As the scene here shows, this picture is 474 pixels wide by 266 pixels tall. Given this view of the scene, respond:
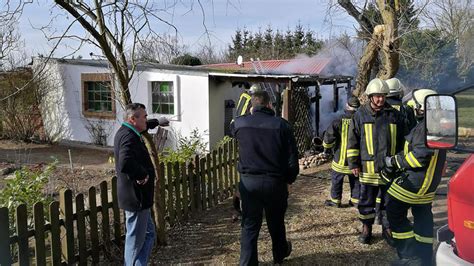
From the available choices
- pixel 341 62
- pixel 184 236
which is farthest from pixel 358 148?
pixel 341 62

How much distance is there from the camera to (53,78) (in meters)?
15.3

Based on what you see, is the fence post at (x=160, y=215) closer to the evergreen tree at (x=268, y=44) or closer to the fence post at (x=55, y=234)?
the fence post at (x=55, y=234)

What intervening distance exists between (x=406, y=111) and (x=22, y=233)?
13.4 feet

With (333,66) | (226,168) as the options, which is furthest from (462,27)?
(226,168)

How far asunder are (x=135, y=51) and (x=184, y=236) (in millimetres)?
2266

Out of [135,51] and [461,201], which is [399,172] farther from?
[135,51]

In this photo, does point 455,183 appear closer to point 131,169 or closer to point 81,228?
point 131,169

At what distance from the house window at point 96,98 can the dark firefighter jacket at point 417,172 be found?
38.0 feet

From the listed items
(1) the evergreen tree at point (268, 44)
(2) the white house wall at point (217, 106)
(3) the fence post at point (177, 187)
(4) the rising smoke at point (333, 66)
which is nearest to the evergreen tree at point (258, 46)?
(1) the evergreen tree at point (268, 44)

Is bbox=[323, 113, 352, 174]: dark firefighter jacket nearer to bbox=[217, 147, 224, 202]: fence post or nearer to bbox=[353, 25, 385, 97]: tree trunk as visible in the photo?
bbox=[217, 147, 224, 202]: fence post

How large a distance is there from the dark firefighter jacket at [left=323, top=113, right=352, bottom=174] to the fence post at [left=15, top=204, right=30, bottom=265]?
4131 mm

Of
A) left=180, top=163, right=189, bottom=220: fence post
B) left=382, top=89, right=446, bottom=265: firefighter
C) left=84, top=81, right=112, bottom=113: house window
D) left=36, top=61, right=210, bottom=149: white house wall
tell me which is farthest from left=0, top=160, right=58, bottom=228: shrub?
left=84, top=81, right=112, bottom=113: house window

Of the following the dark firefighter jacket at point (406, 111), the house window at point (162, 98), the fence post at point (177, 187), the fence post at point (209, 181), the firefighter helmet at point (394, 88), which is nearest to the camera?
the dark firefighter jacket at point (406, 111)

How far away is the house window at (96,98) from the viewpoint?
14.3 meters
